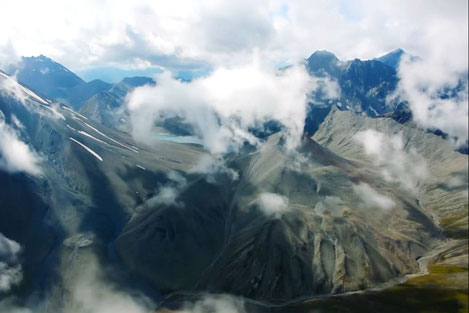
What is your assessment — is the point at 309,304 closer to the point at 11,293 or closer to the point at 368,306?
the point at 368,306

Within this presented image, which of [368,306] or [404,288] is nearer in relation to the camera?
[368,306]

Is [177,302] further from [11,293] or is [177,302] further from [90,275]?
[11,293]

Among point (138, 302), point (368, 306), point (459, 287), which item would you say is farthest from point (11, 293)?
point (459, 287)

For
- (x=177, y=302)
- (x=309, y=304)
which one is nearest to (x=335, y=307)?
(x=309, y=304)

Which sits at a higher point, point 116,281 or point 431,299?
point 431,299

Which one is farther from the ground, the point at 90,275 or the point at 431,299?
the point at 431,299

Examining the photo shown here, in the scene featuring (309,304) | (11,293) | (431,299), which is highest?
(431,299)

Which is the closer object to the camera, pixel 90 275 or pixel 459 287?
pixel 459 287

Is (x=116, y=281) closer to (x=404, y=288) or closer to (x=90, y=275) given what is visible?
(x=90, y=275)
